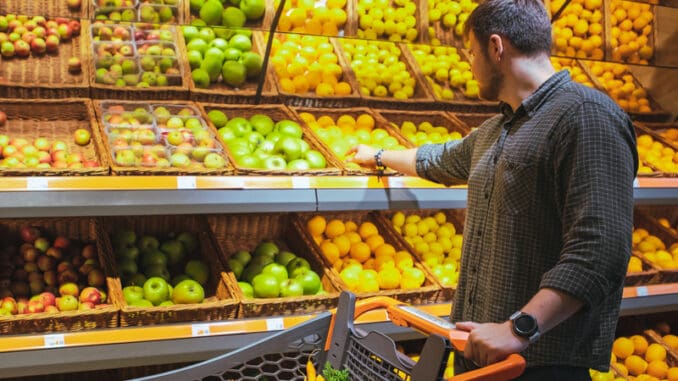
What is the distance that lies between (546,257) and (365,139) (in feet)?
4.70

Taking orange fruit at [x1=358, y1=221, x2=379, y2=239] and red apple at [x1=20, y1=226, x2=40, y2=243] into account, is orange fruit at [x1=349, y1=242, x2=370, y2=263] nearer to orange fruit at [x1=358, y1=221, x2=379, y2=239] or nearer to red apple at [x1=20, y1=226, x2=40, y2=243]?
orange fruit at [x1=358, y1=221, x2=379, y2=239]

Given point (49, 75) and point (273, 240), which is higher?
point (49, 75)

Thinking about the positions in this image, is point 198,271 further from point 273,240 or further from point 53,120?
point 53,120

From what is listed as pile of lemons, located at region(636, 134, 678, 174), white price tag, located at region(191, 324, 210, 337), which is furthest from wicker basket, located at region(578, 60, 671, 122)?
white price tag, located at region(191, 324, 210, 337)

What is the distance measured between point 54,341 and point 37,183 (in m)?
0.52

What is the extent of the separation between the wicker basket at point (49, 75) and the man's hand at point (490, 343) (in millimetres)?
2024

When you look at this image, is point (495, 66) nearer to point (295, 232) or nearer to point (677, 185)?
point (295, 232)

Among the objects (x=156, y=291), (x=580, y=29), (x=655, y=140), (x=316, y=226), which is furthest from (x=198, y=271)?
(x=655, y=140)

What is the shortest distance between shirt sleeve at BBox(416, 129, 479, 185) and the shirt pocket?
39 centimetres

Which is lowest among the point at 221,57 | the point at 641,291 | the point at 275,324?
the point at 641,291

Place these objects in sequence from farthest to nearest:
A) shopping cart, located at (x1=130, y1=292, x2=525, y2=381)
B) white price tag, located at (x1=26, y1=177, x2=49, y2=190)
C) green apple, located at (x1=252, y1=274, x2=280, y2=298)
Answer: green apple, located at (x1=252, y1=274, x2=280, y2=298) < white price tag, located at (x1=26, y1=177, x2=49, y2=190) < shopping cart, located at (x1=130, y1=292, x2=525, y2=381)

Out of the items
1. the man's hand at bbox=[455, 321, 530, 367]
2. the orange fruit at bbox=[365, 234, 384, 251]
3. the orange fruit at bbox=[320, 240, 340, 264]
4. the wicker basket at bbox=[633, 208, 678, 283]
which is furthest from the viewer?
the wicker basket at bbox=[633, 208, 678, 283]

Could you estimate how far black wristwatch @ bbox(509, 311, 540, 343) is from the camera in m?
1.57

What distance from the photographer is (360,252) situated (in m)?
3.07
